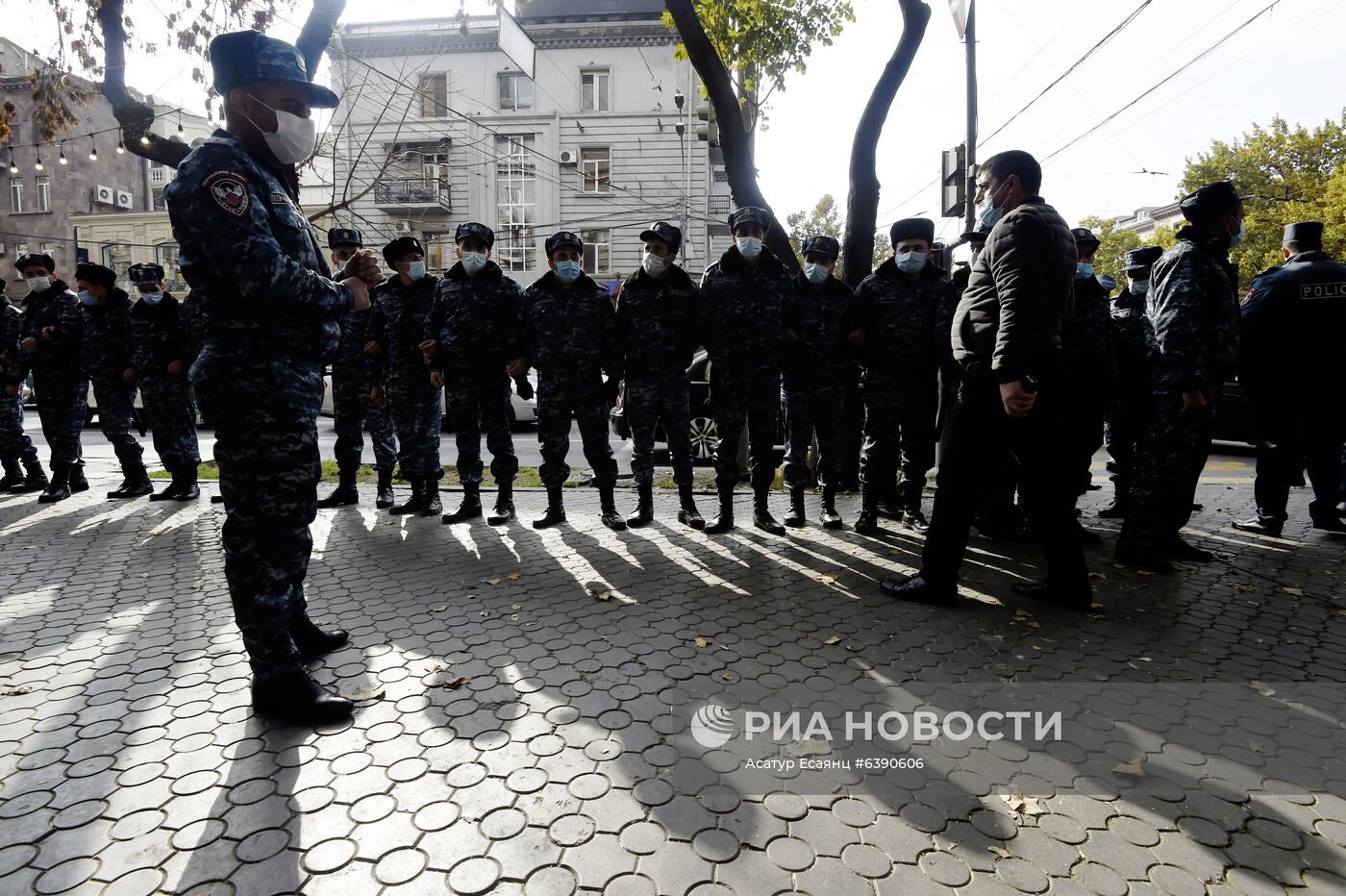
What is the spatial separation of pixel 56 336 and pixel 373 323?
10.7 ft

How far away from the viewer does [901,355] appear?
202 inches

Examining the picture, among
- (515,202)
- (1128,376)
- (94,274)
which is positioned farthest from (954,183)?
(515,202)

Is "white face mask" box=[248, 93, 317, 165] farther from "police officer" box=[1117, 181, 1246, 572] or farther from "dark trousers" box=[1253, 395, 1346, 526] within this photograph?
"dark trousers" box=[1253, 395, 1346, 526]

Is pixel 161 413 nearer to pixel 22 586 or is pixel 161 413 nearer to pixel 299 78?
pixel 22 586

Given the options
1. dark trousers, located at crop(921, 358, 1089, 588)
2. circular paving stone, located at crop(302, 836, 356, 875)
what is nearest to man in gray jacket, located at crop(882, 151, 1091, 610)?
dark trousers, located at crop(921, 358, 1089, 588)

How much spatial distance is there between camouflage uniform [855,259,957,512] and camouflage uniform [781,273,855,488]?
0.17m

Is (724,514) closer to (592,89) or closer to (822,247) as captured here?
(822,247)

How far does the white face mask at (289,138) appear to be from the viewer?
2.60 meters

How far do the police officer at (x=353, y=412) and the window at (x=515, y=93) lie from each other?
24.0m

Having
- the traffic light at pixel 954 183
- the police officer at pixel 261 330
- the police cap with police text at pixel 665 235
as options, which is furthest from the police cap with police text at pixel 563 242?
→ the traffic light at pixel 954 183

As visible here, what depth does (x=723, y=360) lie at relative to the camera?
213 inches

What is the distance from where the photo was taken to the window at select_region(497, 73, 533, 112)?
27250mm

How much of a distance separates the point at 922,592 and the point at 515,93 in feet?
94.2

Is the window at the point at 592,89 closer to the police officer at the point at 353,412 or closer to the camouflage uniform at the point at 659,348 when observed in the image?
the police officer at the point at 353,412
